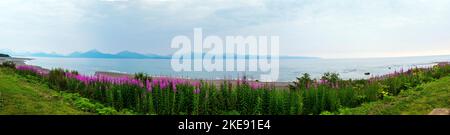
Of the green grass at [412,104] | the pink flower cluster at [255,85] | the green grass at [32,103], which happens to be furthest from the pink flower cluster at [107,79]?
the green grass at [412,104]

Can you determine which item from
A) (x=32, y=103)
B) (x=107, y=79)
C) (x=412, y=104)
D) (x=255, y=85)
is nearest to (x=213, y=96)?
(x=255, y=85)

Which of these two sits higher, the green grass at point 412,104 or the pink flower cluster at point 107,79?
the pink flower cluster at point 107,79

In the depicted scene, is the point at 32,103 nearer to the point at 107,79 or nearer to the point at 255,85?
the point at 107,79

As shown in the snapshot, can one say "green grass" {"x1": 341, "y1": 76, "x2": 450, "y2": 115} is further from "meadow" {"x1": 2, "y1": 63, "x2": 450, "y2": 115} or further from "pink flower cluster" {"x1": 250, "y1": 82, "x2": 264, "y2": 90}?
"pink flower cluster" {"x1": 250, "y1": 82, "x2": 264, "y2": 90}

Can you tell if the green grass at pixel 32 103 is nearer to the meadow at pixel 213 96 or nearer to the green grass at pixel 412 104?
the meadow at pixel 213 96

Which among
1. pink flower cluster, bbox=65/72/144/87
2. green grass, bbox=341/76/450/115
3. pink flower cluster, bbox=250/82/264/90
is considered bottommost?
green grass, bbox=341/76/450/115

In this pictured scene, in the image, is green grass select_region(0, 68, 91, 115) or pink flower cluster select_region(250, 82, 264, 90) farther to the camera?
pink flower cluster select_region(250, 82, 264, 90)

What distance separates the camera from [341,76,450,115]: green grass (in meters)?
6.75

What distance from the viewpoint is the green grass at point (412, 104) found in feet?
22.1

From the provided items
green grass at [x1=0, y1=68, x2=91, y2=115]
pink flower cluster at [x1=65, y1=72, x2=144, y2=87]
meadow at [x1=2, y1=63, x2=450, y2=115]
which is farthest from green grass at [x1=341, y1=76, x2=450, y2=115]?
→ green grass at [x1=0, y1=68, x2=91, y2=115]
